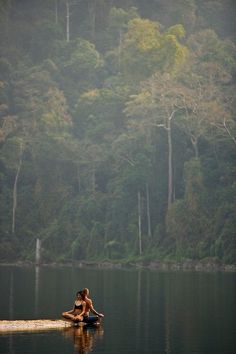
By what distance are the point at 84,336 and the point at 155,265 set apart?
32.9 m

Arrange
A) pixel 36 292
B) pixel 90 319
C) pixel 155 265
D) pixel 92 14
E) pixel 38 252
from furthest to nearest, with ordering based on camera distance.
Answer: pixel 92 14 < pixel 38 252 < pixel 155 265 < pixel 36 292 < pixel 90 319

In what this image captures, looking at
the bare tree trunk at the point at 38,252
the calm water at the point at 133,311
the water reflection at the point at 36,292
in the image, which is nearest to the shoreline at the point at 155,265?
the bare tree trunk at the point at 38,252

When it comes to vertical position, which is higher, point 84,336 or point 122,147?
point 122,147

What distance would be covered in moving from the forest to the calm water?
11.0 meters

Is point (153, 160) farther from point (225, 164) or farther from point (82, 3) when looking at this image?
point (82, 3)

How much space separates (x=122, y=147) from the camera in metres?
62.4

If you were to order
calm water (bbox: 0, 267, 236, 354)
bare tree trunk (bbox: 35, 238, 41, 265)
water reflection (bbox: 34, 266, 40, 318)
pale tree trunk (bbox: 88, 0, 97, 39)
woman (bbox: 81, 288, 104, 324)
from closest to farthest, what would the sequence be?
calm water (bbox: 0, 267, 236, 354) < woman (bbox: 81, 288, 104, 324) < water reflection (bbox: 34, 266, 40, 318) < bare tree trunk (bbox: 35, 238, 41, 265) < pale tree trunk (bbox: 88, 0, 97, 39)

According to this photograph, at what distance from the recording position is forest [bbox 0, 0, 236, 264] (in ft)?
190

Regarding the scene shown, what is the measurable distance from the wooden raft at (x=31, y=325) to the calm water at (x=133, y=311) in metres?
0.38

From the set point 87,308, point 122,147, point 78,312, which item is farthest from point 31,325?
point 122,147

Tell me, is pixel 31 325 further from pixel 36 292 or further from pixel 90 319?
pixel 36 292

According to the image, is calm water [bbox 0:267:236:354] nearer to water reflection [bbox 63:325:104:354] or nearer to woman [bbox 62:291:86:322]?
water reflection [bbox 63:325:104:354]

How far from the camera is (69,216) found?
212 ft

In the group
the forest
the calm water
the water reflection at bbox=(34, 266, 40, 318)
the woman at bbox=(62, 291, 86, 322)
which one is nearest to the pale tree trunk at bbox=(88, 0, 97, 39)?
the forest
